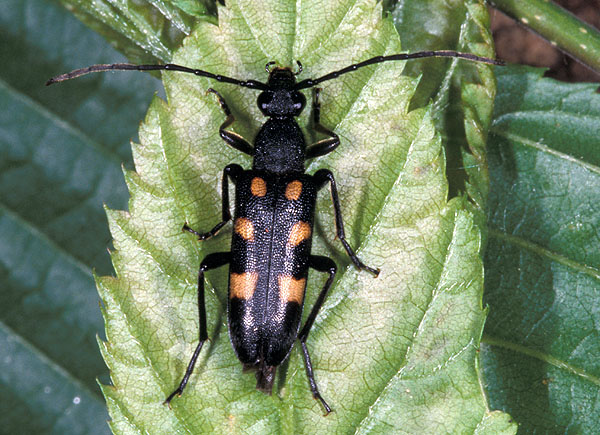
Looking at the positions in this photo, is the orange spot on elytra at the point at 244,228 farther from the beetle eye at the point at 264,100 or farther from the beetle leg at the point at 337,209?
the beetle eye at the point at 264,100

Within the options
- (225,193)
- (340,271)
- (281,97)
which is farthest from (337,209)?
(281,97)

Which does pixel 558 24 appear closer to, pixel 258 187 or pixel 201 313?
pixel 258 187

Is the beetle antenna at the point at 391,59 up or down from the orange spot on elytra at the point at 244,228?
up

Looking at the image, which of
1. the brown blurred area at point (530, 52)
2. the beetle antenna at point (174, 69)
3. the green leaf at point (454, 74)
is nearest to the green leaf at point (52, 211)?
the beetle antenna at point (174, 69)

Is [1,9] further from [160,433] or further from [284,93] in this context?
[160,433]

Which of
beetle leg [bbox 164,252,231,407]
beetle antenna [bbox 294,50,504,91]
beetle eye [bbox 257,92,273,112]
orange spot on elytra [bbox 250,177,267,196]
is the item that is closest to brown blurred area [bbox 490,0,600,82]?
beetle antenna [bbox 294,50,504,91]

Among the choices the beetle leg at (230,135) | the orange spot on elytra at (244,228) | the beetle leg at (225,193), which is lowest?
the orange spot on elytra at (244,228)

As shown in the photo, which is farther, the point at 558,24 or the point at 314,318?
the point at 558,24
